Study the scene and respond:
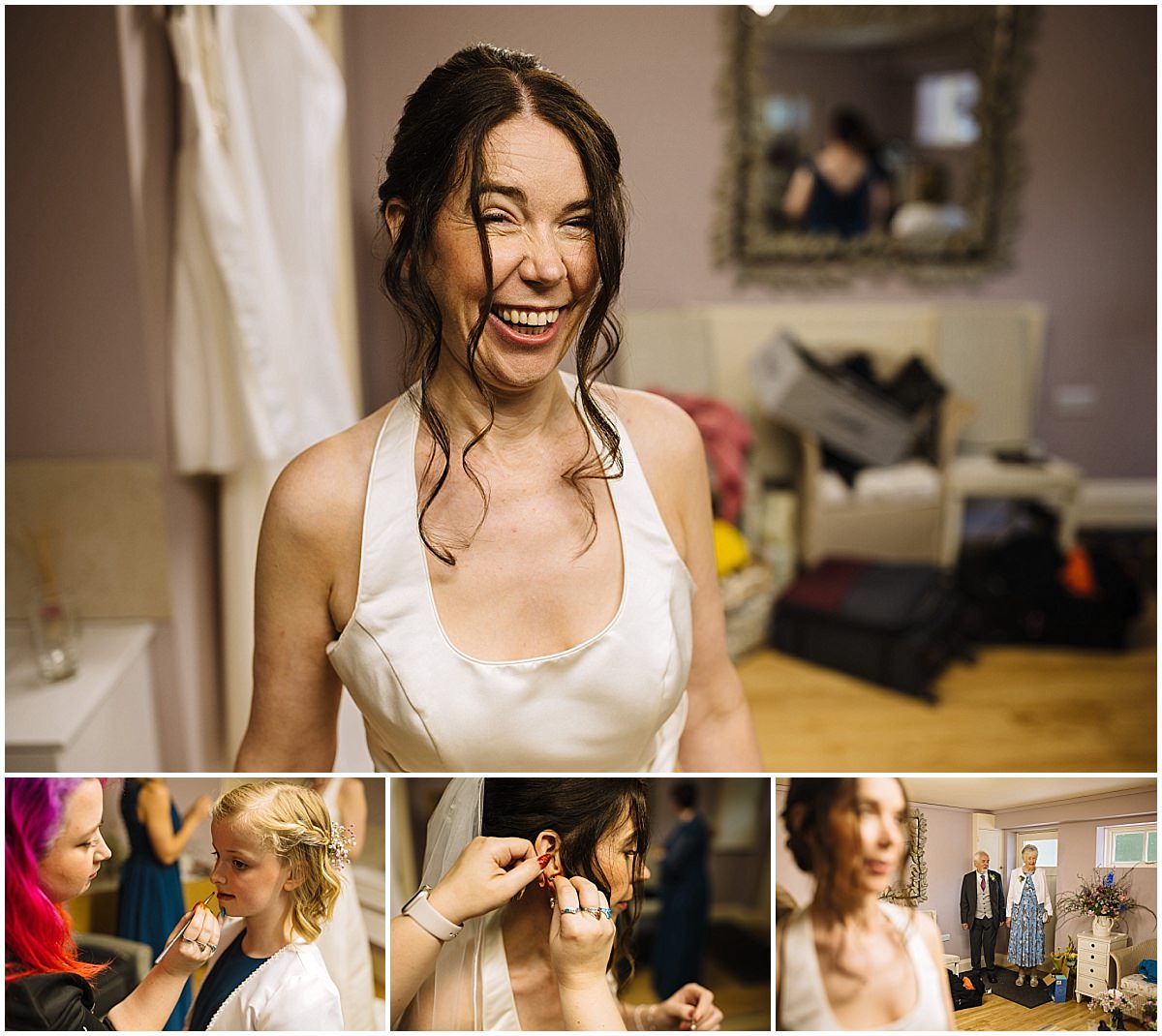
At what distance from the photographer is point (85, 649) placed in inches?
57.6

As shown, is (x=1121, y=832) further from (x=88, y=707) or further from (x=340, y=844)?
(x=88, y=707)

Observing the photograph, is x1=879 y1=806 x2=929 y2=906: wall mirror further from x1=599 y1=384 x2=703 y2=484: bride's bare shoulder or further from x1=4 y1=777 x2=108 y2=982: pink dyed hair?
x1=4 y1=777 x2=108 y2=982: pink dyed hair

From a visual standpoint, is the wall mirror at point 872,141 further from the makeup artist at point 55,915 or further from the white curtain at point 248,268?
the makeup artist at point 55,915

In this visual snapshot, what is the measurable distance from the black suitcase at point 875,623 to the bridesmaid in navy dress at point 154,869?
244 cm

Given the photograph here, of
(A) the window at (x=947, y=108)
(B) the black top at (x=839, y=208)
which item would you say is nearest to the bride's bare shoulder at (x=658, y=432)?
(B) the black top at (x=839, y=208)

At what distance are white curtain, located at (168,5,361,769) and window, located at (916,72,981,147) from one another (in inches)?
129

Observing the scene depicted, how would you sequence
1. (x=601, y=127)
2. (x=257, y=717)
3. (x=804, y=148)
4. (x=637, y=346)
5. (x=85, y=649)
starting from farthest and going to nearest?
(x=804, y=148) → (x=637, y=346) → (x=85, y=649) → (x=257, y=717) → (x=601, y=127)

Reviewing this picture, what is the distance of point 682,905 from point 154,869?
35 cm

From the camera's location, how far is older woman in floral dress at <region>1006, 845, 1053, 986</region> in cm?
67

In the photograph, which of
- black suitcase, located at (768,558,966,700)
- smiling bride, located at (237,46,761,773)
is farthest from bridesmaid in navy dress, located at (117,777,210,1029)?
black suitcase, located at (768,558,966,700)

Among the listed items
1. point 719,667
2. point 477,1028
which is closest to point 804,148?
point 719,667

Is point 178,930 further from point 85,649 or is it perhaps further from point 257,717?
point 85,649

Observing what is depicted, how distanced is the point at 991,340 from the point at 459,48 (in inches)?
154

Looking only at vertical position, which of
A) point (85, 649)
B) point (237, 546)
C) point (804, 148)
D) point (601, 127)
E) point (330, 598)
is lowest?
point (85, 649)
